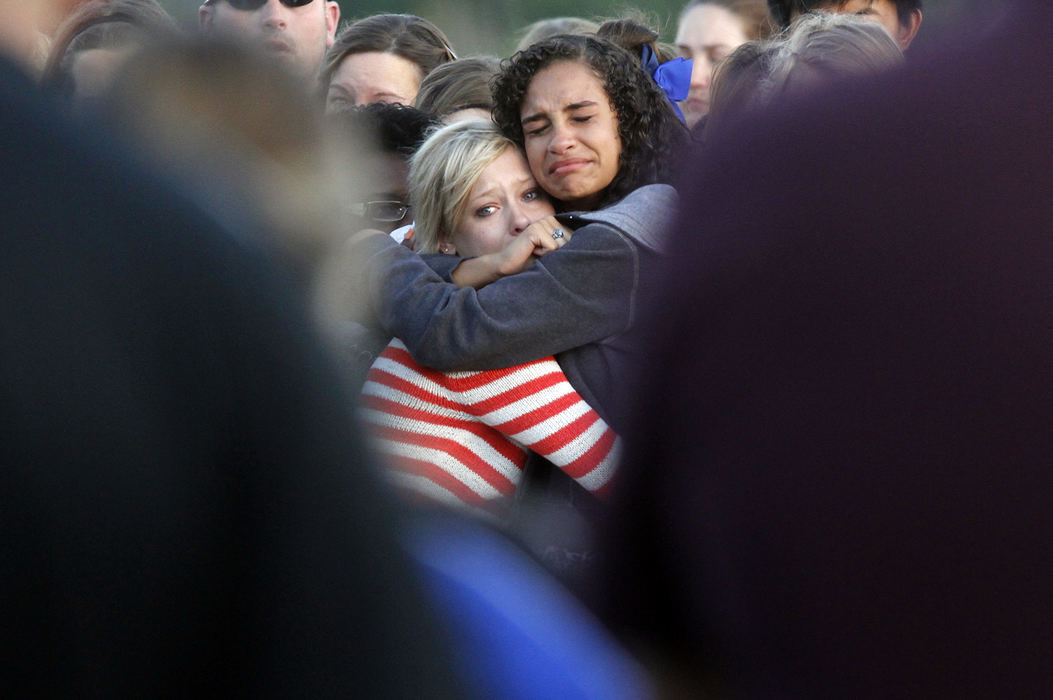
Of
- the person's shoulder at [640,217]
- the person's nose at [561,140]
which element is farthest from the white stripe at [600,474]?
the person's nose at [561,140]

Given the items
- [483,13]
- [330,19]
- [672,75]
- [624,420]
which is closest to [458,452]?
[624,420]

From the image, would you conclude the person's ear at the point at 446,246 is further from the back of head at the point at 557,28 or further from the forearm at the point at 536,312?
the back of head at the point at 557,28

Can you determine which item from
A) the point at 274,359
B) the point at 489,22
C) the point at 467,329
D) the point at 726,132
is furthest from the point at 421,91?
the point at 489,22

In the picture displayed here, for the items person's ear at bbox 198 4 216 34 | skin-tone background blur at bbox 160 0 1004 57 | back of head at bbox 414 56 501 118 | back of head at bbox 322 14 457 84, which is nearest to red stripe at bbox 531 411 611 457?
back of head at bbox 414 56 501 118

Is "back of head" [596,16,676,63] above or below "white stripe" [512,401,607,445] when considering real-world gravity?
above

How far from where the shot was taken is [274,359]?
0.60 meters

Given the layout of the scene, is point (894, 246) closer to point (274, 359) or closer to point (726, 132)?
point (726, 132)

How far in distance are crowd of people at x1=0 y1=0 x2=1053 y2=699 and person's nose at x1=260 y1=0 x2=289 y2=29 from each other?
6.05 ft

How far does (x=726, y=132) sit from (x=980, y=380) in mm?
336

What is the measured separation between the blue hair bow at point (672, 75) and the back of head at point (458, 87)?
47 cm

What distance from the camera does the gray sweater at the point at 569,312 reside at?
216 cm

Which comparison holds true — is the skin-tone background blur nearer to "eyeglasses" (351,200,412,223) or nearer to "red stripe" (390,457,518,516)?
"eyeglasses" (351,200,412,223)

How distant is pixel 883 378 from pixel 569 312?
4.10ft

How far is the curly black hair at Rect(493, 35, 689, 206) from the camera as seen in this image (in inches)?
100
